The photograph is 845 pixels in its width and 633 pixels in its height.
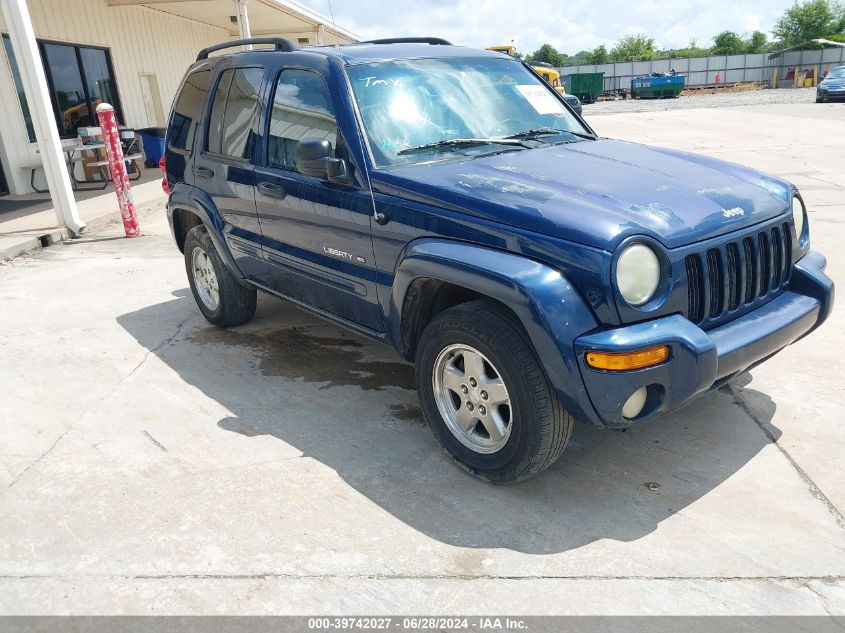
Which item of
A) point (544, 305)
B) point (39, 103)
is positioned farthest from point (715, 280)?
point (39, 103)

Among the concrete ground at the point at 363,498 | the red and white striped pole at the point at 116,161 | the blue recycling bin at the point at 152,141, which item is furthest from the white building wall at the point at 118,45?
the concrete ground at the point at 363,498

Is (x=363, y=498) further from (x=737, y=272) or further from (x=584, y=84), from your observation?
(x=584, y=84)

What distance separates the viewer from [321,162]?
Answer: 3490 millimetres

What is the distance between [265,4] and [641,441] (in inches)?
620

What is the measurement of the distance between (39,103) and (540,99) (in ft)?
22.3

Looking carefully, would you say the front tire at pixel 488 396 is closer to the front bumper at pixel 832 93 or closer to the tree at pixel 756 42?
the front bumper at pixel 832 93

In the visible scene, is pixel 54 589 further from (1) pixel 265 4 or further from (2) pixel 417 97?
(1) pixel 265 4

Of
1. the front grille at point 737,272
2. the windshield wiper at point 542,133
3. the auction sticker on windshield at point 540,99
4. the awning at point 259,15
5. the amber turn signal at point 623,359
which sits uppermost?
the awning at point 259,15

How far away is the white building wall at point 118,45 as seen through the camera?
38.5 ft

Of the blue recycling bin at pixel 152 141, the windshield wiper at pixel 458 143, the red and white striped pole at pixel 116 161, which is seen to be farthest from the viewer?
the blue recycling bin at pixel 152 141

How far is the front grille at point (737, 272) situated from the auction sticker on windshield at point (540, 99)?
62.0 inches

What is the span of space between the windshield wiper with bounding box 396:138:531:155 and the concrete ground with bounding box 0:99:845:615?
1.41 metres

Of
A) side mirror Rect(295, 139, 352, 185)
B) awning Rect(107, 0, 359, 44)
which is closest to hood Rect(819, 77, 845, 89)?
awning Rect(107, 0, 359, 44)

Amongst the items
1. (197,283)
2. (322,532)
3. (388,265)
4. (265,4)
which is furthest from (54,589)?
(265,4)
